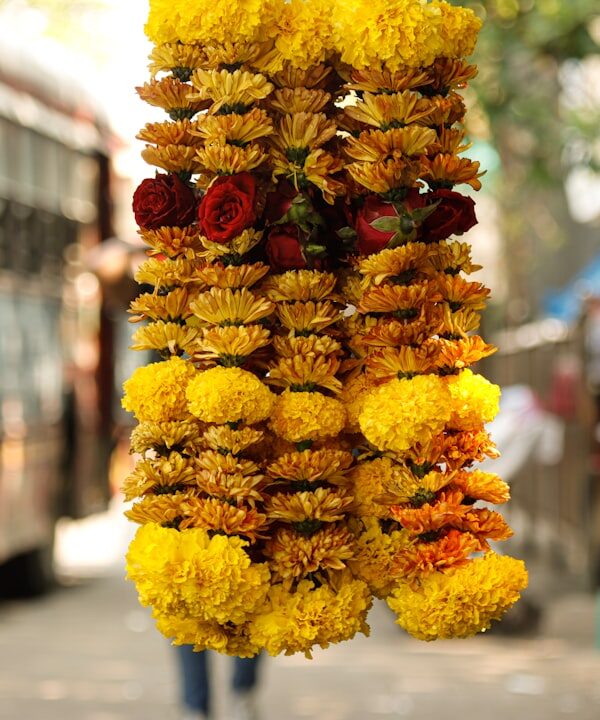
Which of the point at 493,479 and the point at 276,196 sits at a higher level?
the point at 276,196

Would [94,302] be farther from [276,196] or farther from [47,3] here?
[47,3]

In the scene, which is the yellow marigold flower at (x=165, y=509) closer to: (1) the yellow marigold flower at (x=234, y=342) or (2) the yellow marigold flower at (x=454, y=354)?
(1) the yellow marigold flower at (x=234, y=342)

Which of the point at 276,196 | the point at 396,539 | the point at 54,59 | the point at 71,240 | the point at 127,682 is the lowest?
the point at 127,682

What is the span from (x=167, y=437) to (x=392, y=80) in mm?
982

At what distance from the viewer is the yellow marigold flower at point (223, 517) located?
392cm

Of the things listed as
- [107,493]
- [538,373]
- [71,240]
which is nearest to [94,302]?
[71,240]

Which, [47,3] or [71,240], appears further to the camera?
[47,3]

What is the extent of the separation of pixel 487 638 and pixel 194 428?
6.66m

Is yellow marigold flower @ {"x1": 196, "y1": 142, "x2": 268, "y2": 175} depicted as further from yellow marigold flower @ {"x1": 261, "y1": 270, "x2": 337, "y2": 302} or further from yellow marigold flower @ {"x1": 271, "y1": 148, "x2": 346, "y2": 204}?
yellow marigold flower @ {"x1": 261, "y1": 270, "x2": 337, "y2": 302}

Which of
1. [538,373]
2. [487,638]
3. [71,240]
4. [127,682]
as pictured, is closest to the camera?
[127,682]

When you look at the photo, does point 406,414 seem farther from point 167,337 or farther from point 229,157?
point 229,157

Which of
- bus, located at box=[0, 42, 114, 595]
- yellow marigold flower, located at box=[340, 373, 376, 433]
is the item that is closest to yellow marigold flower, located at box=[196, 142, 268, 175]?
yellow marigold flower, located at box=[340, 373, 376, 433]

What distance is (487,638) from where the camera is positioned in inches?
409

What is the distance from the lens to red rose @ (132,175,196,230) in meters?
4.09
